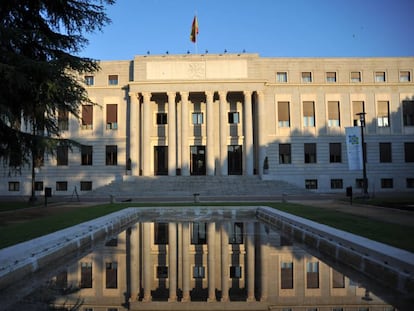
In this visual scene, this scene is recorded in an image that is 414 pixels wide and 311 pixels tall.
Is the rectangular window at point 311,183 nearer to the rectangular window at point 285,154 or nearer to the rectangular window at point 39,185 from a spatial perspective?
the rectangular window at point 285,154

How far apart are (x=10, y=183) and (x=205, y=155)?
22.2 m

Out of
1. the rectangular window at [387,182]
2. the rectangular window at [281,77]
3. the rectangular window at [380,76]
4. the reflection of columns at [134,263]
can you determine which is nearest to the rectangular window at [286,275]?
the reflection of columns at [134,263]

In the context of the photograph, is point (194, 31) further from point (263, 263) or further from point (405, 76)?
point (263, 263)

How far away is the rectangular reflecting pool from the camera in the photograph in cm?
566

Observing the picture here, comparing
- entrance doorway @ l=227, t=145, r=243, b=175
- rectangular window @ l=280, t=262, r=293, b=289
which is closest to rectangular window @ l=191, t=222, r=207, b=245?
rectangular window @ l=280, t=262, r=293, b=289

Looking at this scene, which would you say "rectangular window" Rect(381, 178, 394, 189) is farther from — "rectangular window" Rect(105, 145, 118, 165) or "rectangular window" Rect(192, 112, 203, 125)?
"rectangular window" Rect(105, 145, 118, 165)

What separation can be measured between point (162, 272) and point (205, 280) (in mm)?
1025

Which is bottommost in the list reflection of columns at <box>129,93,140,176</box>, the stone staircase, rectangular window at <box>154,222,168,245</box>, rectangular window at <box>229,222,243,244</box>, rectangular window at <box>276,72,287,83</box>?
rectangular window at <box>229,222,243,244</box>

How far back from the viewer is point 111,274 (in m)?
7.43

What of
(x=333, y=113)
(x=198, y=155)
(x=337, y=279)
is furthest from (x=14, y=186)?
(x=337, y=279)

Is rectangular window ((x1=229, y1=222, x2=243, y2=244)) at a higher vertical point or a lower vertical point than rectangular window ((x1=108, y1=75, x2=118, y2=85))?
lower

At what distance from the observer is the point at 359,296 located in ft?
19.5

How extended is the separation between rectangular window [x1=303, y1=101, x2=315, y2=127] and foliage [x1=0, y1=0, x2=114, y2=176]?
103ft

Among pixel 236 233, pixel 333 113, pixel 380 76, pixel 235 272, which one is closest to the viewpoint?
pixel 235 272
